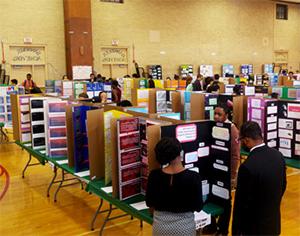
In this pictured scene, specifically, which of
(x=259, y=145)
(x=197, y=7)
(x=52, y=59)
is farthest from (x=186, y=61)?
(x=259, y=145)

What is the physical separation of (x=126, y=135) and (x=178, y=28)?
16.8m

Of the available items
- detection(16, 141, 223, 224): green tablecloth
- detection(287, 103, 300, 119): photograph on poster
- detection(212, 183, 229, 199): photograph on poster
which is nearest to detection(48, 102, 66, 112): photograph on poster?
detection(16, 141, 223, 224): green tablecloth

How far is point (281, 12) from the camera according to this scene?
24000 millimetres

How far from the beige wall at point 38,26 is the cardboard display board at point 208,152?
13443 mm

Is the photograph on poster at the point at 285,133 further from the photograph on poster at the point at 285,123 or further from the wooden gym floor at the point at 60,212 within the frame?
the wooden gym floor at the point at 60,212

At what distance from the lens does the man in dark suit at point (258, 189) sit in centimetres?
256

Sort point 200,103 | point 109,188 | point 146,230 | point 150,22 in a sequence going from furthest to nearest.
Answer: point 150,22
point 200,103
point 146,230
point 109,188

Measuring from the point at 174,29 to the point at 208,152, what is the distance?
16896 mm

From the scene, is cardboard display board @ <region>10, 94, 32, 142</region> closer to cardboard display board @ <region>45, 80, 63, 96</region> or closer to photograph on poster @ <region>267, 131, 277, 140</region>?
photograph on poster @ <region>267, 131, 277, 140</region>

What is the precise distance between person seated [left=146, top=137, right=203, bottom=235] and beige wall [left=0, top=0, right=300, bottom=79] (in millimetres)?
13892

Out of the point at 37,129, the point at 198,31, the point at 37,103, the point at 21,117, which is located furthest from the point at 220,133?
the point at 198,31

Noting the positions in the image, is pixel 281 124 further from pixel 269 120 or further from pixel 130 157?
pixel 130 157

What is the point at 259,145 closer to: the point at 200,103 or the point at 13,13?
the point at 200,103

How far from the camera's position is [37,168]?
7.26 metres
